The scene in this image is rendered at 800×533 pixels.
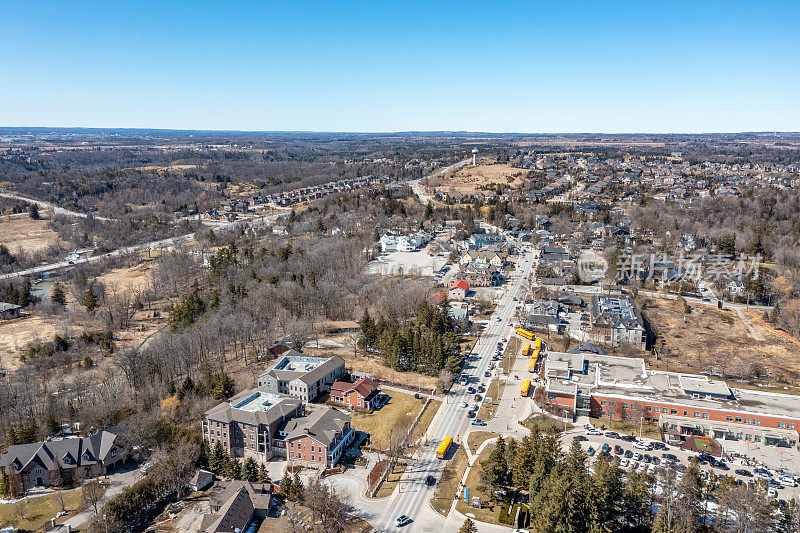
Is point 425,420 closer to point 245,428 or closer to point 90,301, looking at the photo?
point 245,428

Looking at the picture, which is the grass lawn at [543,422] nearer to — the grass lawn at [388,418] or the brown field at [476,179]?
the grass lawn at [388,418]

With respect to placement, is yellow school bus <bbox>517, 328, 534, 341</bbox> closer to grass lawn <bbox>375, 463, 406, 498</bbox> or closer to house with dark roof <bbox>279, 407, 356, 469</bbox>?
grass lawn <bbox>375, 463, 406, 498</bbox>

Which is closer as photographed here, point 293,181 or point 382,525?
point 382,525

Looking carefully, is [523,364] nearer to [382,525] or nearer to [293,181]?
[382,525]

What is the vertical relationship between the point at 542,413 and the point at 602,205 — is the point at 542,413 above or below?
below

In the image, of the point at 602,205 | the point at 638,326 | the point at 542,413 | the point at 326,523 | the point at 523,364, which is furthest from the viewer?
the point at 602,205

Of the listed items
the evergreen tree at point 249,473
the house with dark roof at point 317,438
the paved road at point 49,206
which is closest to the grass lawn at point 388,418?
the house with dark roof at point 317,438

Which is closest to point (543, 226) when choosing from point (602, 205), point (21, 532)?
point (602, 205)

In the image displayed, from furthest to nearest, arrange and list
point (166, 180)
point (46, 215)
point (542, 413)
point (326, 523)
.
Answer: point (166, 180), point (46, 215), point (542, 413), point (326, 523)
